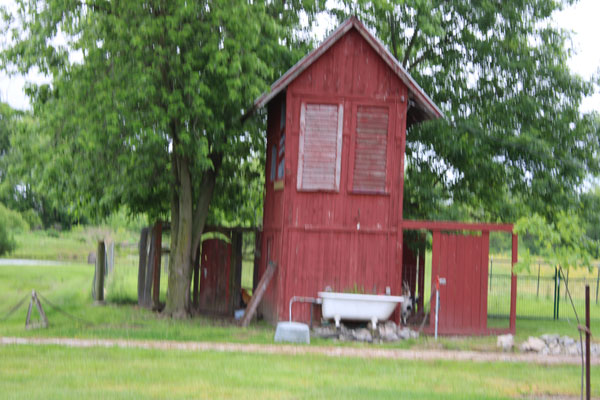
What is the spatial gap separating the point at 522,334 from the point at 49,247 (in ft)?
177

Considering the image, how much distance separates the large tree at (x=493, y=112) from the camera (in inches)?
883

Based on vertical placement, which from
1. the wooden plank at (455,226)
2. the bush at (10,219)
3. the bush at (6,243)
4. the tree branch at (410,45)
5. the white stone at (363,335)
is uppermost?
the tree branch at (410,45)

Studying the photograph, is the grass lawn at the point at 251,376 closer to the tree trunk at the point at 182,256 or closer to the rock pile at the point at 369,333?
the rock pile at the point at 369,333

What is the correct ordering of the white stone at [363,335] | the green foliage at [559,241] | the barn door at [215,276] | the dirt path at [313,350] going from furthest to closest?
the barn door at [215,276] → the white stone at [363,335] → the dirt path at [313,350] → the green foliage at [559,241]

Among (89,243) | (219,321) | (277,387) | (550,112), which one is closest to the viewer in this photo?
(277,387)

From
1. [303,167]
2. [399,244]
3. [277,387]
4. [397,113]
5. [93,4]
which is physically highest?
[93,4]

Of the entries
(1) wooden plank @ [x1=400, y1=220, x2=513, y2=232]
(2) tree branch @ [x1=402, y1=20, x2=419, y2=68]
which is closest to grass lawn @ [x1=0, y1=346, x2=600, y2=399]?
(1) wooden plank @ [x1=400, y1=220, x2=513, y2=232]

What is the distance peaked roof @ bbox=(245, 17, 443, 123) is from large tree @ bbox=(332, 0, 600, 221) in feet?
11.8

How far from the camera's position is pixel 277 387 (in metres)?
10.7

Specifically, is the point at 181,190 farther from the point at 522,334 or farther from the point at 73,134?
the point at 522,334

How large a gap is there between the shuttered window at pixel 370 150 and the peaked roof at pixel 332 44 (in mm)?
899

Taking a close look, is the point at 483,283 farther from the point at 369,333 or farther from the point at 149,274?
the point at 149,274

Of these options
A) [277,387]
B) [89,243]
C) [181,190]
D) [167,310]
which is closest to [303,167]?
[181,190]

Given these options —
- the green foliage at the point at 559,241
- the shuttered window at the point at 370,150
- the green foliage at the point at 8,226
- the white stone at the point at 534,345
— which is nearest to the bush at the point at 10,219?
the green foliage at the point at 8,226
